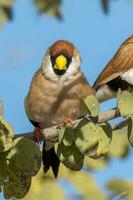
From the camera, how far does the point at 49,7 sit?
14.0ft

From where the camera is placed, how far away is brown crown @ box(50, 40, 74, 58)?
351 cm

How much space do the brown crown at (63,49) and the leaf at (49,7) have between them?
74cm

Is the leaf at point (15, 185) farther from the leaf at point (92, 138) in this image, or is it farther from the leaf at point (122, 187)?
the leaf at point (122, 187)

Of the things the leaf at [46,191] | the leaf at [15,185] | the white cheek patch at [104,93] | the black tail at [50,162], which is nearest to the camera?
the leaf at [15,185]

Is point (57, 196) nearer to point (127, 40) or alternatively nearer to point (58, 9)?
point (58, 9)

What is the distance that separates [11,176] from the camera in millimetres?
2496

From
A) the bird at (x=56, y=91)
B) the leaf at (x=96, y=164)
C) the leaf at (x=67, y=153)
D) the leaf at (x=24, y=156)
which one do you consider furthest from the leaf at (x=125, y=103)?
the leaf at (x=96, y=164)

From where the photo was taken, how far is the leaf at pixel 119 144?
12.1 ft

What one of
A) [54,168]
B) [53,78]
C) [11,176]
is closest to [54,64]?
[53,78]

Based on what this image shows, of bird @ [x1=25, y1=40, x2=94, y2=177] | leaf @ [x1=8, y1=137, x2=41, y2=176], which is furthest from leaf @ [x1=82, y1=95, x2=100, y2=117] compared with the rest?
bird @ [x1=25, y1=40, x2=94, y2=177]

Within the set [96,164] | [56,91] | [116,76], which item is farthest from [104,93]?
[56,91]

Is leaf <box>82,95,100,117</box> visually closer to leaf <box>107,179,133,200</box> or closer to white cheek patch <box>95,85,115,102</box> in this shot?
leaf <box>107,179,133,200</box>

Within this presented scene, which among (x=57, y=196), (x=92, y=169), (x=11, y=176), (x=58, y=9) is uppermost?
(x=58, y=9)

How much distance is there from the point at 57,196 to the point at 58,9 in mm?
1724
